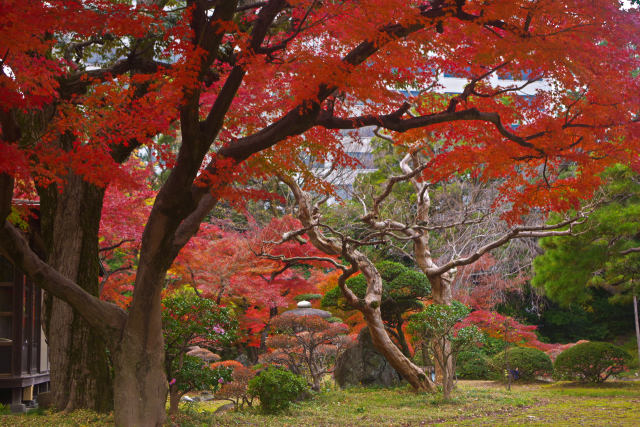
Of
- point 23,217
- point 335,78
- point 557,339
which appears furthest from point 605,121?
point 557,339

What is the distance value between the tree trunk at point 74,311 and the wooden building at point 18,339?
4.76 ft

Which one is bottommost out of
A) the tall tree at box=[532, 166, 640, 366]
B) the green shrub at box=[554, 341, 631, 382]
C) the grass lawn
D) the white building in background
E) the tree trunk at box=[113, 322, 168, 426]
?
the grass lawn

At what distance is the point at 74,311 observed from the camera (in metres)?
7.71

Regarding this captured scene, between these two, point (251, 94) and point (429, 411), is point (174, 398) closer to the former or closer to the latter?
point (429, 411)

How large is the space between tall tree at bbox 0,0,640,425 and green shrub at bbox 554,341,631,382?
22.3 feet

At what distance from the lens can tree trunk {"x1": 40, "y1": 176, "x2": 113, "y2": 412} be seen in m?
7.49

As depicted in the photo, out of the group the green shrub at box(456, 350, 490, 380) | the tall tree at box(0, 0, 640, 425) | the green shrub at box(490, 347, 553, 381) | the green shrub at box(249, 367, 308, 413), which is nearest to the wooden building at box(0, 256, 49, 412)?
the tall tree at box(0, 0, 640, 425)

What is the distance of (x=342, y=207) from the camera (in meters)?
17.9

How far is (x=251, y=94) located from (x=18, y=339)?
5290 mm

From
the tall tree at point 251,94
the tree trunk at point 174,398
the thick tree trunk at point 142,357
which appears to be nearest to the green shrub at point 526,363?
the tall tree at point 251,94

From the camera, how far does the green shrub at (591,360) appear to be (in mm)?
12867

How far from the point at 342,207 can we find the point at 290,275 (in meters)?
3.54

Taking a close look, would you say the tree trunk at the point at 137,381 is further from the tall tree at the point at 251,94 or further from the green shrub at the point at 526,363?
the green shrub at the point at 526,363

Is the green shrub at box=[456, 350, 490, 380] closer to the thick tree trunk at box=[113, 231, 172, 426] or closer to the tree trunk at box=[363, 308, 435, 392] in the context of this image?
the tree trunk at box=[363, 308, 435, 392]
